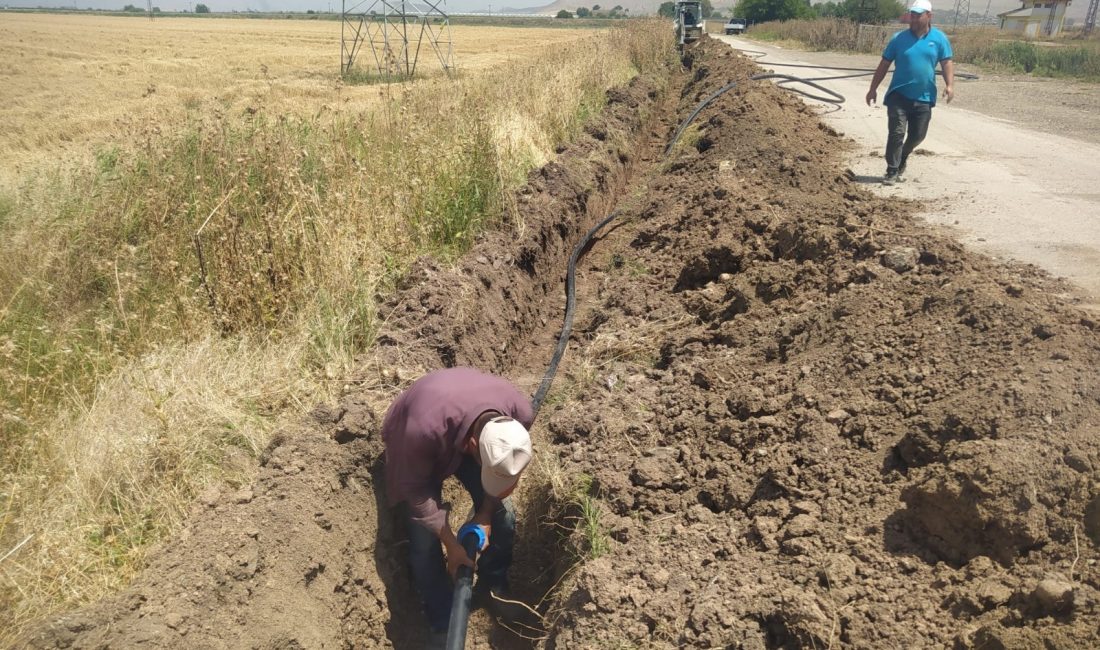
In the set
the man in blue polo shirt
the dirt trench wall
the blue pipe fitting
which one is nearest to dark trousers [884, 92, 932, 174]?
the man in blue polo shirt

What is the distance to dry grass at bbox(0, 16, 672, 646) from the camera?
3.38 m

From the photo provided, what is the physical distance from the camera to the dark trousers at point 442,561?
13.2ft

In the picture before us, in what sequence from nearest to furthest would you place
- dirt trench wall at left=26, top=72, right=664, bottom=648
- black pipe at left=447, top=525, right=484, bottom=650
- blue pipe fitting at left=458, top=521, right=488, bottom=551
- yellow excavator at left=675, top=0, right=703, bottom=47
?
dirt trench wall at left=26, top=72, right=664, bottom=648
black pipe at left=447, top=525, right=484, bottom=650
blue pipe fitting at left=458, top=521, right=488, bottom=551
yellow excavator at left=675, top=0, right=703, bottom=47

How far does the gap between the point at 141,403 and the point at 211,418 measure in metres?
0.39

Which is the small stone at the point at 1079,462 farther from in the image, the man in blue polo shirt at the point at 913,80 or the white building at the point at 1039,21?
the white building at the point at 1039,21

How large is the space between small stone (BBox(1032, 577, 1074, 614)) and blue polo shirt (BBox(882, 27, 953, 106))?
6822 mm

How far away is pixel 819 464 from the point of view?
11.5 feet

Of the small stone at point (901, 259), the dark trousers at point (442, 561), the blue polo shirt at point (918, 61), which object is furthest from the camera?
the blue polo shirt at point (918, 61)

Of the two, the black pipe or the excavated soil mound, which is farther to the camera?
the black pipe

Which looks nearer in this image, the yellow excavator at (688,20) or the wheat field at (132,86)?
the wheat field at (132,86)

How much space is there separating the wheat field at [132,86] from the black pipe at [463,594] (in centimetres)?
458

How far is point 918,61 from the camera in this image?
7.99 meters

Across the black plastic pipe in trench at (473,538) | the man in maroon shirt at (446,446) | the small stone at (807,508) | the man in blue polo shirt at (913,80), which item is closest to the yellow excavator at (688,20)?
the man in blue polo shirt at (913,80)

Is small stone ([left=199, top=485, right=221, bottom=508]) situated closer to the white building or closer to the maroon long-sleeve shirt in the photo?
the maroon long-sleeve shirt
